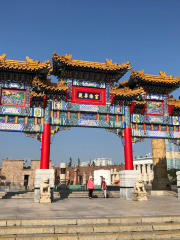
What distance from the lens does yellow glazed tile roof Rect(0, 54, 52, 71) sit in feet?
49.3

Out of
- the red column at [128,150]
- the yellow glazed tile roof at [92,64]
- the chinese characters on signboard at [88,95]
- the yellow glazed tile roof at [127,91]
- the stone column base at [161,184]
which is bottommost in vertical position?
the stone column base at [161,184]

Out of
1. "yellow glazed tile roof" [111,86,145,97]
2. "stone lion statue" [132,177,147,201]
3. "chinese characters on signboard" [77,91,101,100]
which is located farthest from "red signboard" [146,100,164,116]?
"stone lion statue" [132,177,147,201]

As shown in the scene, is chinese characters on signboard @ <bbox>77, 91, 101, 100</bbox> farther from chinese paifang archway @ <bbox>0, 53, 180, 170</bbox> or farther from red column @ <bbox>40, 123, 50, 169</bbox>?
red column @ <bbox>40, 123, 50, 169</bbox>

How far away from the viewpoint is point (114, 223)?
23.7ft

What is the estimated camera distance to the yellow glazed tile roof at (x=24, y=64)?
15039mm

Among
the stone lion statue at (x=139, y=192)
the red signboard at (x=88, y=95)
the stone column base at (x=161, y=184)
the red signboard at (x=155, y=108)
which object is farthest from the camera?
the stone column base at (x=161, y=184)

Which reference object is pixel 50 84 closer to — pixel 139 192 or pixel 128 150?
pixel 128 150

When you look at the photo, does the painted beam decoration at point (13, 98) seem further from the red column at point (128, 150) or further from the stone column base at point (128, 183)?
the stone column base at point (128, 183)

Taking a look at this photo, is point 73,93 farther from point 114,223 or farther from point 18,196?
point 114,223

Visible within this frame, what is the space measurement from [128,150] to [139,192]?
3.19 m

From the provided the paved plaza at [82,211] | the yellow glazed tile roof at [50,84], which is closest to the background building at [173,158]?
the yellow glazed tile roof at [50,84]

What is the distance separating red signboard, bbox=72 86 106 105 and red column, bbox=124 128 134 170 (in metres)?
2.69

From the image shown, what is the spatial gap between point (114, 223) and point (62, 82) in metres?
11.2

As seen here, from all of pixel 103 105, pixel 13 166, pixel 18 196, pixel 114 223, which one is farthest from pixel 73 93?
pixel 13 166
